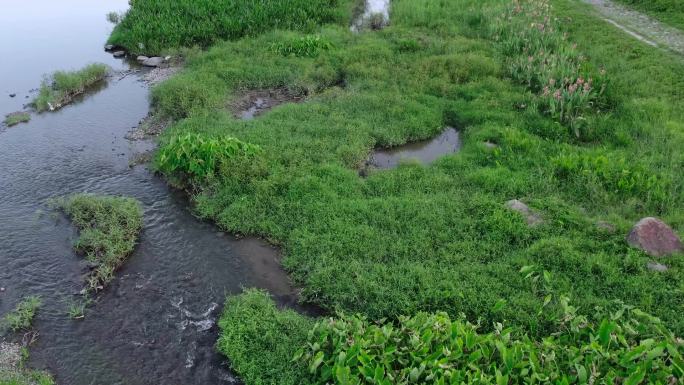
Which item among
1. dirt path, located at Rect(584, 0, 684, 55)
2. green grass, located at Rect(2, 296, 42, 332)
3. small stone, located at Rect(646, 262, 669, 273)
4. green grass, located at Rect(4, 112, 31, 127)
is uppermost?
green grass, located at Rect(4, 112, 31, 127)

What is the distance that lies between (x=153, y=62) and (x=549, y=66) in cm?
1339

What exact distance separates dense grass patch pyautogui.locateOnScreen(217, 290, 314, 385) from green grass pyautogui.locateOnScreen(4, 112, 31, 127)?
10194mm

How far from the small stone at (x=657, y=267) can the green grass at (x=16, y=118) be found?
614 inches

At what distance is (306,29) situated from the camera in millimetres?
20453

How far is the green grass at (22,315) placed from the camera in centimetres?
802

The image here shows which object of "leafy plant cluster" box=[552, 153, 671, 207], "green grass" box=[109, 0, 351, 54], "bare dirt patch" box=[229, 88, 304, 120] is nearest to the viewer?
"leafy plant cluster" box=[552, 153, 671, 207]

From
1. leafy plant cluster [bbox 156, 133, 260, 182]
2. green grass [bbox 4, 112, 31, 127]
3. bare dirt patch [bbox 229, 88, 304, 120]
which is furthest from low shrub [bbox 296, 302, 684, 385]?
green grass [bbox 4, 112, 31, 127]

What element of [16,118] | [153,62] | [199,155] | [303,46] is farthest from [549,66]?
[16,118]

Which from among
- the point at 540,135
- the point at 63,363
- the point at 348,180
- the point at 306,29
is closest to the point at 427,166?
the point at 348,180

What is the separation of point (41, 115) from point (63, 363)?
1005 cm

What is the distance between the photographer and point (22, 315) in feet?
26.8

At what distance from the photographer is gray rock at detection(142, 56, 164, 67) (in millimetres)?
18625

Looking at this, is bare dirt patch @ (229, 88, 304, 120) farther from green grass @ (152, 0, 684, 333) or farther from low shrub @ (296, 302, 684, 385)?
low shrub @ (296, 302, 684, 385)

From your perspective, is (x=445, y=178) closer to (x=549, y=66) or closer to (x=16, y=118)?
(x=549, y=66)
